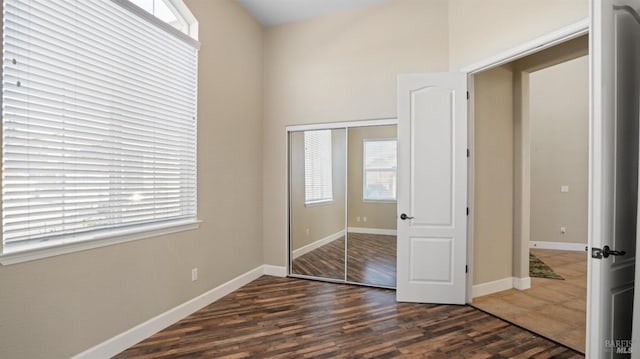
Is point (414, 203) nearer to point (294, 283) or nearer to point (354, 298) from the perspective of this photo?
point (354, 298)

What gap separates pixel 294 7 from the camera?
3.80 m

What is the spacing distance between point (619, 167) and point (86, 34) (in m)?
3.61

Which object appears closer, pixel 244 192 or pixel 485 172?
pixel 485 172

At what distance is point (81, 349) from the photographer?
2076 mm

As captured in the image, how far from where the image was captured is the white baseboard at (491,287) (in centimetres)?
341

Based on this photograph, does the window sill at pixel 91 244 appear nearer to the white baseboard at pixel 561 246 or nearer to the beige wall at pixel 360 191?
the beige wall at pixel 360 191

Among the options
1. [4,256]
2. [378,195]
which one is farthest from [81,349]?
[378,195]

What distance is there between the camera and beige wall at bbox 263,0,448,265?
3.54 metres

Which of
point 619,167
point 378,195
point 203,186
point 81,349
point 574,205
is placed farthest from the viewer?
point 574,205

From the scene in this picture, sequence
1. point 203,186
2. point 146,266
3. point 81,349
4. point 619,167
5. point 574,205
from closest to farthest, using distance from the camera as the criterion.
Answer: point 619,167, point 81,349, point 146,266, point 203,186, point 574,205

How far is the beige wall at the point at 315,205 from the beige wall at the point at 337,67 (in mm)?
159

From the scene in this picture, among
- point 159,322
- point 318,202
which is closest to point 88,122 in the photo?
point 159,322

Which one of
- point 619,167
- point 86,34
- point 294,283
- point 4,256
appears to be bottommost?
point 294,283

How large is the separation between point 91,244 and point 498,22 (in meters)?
4.01
